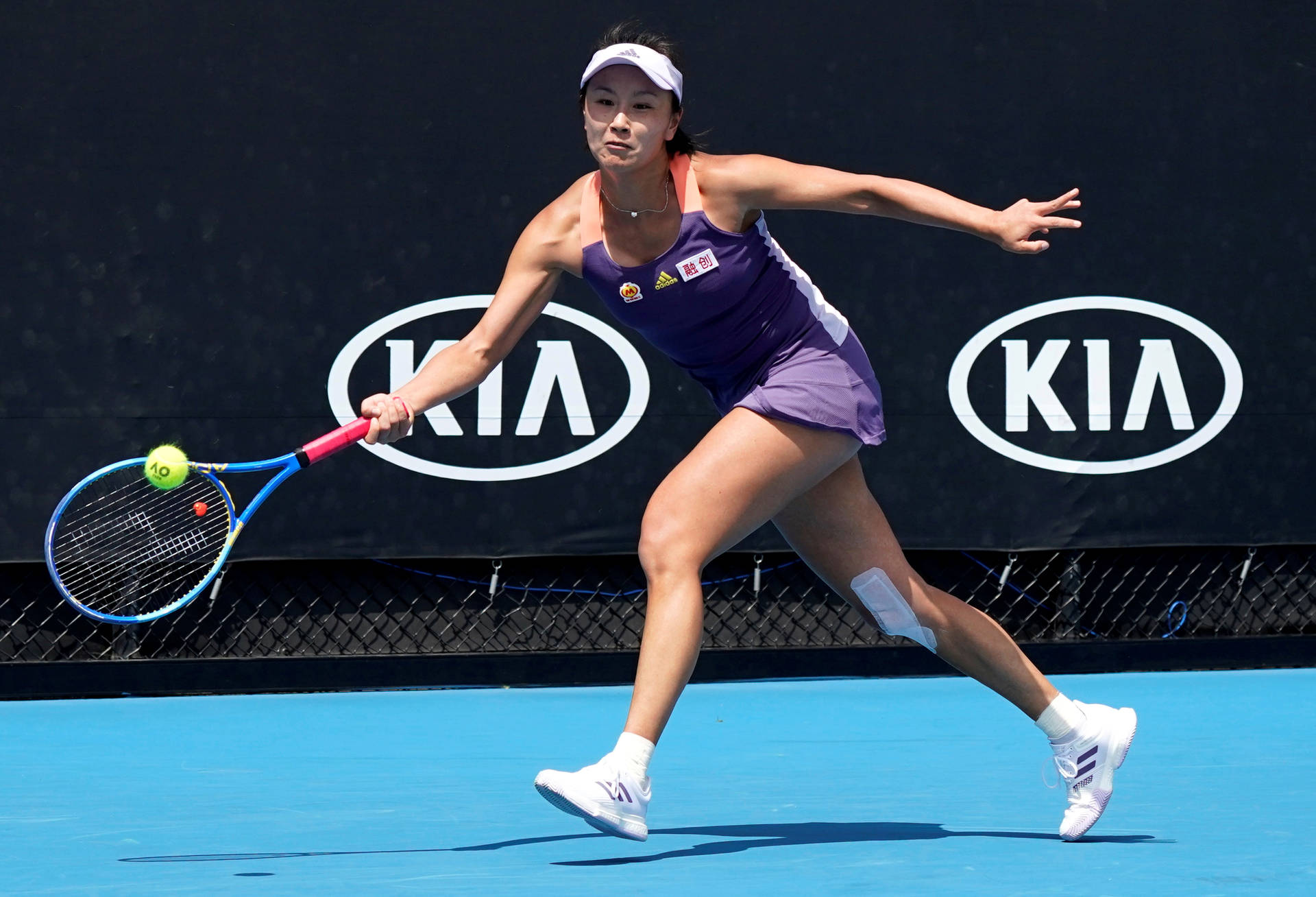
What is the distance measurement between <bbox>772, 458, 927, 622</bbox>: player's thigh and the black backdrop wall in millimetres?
2000

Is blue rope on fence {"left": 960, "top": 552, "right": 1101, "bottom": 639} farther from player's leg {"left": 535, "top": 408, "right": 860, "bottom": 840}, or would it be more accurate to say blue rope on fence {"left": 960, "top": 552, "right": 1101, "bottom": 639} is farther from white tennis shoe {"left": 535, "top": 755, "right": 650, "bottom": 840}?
white tennis shoe {"left": 535, "top": 755, "right": 650, "bottom": 840}

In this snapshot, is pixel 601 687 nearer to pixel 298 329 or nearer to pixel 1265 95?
pixel 298 329

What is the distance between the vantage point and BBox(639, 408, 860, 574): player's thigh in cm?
277

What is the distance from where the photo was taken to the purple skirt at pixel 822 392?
2893 mm

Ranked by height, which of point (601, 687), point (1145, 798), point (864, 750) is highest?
point (1145, 798)

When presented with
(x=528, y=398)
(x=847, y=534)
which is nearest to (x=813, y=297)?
(x=847, y=534)

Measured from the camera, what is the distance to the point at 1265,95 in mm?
5309

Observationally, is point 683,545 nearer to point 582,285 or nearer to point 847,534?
point 847,534

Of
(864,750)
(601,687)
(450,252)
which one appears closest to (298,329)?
(450,252)

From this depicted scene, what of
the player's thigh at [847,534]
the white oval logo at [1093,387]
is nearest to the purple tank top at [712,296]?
the player's thigh at [847,534]

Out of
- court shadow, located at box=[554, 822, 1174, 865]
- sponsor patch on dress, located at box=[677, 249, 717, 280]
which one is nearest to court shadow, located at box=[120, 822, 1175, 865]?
court shadow, located at box=[554, 822, 1174, 865]

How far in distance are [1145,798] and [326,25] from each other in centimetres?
312

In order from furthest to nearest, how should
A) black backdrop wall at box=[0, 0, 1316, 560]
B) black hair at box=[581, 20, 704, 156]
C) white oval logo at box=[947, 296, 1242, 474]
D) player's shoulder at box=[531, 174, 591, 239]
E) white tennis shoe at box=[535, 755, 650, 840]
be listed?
white oval logo at box=[947, 296, 1242, 474] → black backdrop wall at box=[0, 0, 1316, 560] → player's shoulder at box=[531, 174, 591, 239] → black hair at box=[581, 20, 704, 156] → white tennis shoe at box=[535, 755, 650, 840]

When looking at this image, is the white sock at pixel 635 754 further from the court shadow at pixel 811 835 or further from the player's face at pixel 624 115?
the player's face at pixel 624 115
